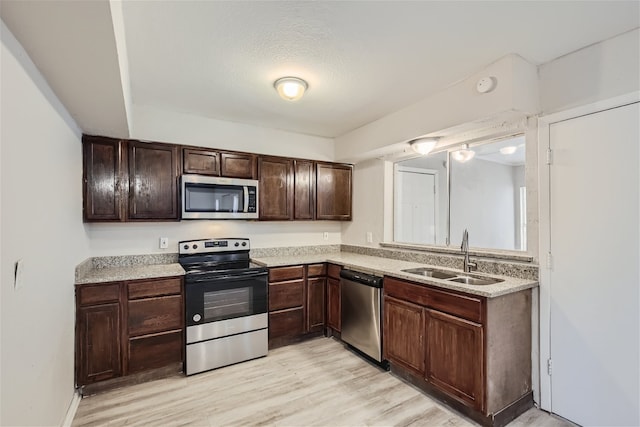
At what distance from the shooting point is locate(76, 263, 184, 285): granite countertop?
254cm

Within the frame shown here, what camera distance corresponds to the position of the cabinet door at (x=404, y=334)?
99.0 inches

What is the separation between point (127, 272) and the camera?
9.08 ft

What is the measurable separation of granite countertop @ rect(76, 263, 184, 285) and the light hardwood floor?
0.93 m

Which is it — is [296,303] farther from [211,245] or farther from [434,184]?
[434,184]

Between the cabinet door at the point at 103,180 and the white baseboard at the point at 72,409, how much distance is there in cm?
140

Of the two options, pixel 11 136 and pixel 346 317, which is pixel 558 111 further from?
pixel 11 136

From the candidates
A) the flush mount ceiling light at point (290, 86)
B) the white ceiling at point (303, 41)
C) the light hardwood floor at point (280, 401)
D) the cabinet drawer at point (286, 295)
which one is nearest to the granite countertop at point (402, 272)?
the cabinet drawer at point (286, 295)

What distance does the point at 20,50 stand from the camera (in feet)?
4.44

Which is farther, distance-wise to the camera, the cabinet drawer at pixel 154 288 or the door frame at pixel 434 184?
the door frame at pixel 434 184

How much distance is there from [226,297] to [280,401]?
1.06 m

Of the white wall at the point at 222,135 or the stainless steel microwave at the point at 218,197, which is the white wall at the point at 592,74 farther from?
the stainless steel microwave at the point at 218,197

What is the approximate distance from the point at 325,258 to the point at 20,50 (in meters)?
3.01

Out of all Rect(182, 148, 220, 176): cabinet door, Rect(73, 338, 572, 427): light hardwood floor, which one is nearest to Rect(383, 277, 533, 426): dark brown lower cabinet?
Rect(73, 338, 572, 427): light hardwood floor

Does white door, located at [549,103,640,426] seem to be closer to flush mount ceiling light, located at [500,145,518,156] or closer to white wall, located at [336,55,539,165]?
white wall, located at [336,55,539,165]
